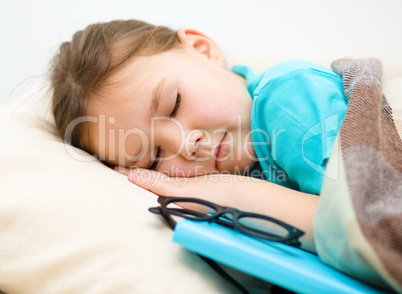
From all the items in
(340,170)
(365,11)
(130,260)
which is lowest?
(130,260)

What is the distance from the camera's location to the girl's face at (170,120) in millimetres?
722

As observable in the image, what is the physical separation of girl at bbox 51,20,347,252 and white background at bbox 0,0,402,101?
16.0 inches

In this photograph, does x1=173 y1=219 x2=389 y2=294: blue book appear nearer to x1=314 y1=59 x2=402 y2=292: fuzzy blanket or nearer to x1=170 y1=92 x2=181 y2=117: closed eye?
x1=314 y1=59 x2=402 y2=292: fuzzy blanket

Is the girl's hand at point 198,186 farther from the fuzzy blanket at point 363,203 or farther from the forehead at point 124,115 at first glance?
the fuzzy blanket at point 363,203

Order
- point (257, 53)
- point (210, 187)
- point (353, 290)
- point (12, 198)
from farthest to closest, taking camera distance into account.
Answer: point (257, 53) → point (210, 187) → point (12, 198) → point (353, 290)

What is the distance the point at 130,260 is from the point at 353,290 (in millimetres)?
273

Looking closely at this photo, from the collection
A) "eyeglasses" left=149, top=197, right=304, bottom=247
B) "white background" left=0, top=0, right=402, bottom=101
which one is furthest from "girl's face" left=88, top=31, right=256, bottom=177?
"white background" left=0, top=0, right=402, bottom=101

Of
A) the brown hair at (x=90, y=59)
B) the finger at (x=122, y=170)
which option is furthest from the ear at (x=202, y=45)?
the finger at (x=122, y=170)

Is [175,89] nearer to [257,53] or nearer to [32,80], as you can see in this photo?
[257,53]

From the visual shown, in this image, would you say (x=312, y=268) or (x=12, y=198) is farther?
(x=12, y=198)

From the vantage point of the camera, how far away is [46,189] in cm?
53

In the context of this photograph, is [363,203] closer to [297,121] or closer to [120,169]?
[297,121]

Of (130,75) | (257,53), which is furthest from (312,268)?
(257,53)

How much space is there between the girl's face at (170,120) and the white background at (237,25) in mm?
430
